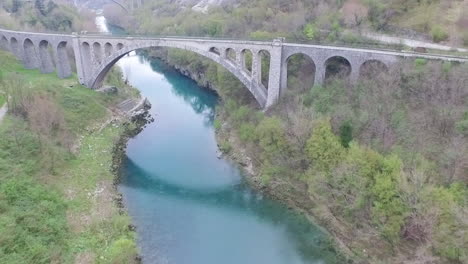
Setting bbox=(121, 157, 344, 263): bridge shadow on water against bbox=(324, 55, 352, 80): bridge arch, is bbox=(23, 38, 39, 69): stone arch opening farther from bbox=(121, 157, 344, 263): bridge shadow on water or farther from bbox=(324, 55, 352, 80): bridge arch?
bbox=(324, 55, 352, 80): bridge arch

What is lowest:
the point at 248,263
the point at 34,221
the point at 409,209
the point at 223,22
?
the point at 248,263

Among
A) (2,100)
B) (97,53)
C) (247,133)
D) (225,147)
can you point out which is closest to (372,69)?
(247,133)

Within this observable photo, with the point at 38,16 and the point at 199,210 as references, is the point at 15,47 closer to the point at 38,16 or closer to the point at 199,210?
the point at 38,16

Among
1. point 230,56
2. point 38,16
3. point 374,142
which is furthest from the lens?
point 38,16

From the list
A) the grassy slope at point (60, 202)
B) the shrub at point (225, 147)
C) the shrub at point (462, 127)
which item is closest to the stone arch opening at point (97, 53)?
the grassy slope at point (60, 202)

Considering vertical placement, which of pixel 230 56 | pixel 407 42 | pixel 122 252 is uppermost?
pixel 407 42

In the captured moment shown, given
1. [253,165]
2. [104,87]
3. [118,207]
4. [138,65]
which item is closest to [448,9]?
[253,165]

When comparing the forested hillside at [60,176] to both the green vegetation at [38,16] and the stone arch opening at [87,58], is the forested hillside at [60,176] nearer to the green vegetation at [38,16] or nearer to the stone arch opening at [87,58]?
the stone arch opening at [87,58]

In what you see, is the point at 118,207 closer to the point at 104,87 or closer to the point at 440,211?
the point at 440,211
